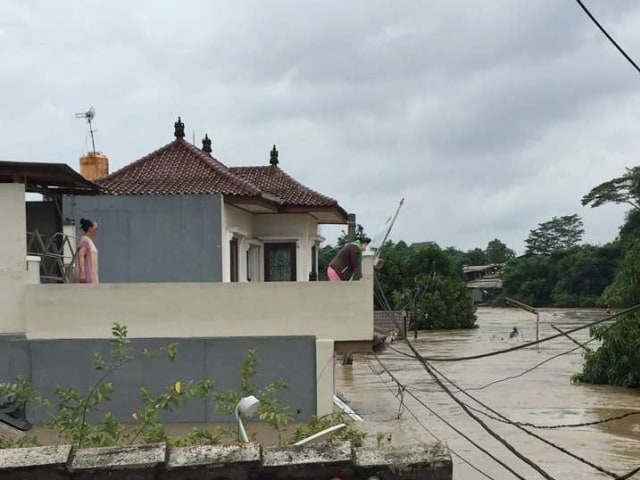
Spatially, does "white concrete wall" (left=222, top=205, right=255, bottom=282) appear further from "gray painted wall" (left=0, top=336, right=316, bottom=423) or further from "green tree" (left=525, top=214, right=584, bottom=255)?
"green tree" (left=525, top=214, right=584, bottom=255)

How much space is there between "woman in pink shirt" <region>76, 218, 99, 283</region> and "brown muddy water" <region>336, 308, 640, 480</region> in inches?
196

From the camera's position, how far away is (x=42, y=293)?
38.5 ft

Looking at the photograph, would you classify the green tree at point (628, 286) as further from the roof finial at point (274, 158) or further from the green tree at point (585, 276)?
the green tree at point (585, 276)

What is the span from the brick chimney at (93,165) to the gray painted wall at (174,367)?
6976 millimetres

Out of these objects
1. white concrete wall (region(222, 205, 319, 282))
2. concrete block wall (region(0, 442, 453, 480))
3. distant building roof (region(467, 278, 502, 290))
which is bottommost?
distant building roof (region(467, 278, 502, 290))

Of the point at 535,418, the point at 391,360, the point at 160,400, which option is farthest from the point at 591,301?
the point at 160,400

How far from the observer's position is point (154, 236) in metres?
14.9

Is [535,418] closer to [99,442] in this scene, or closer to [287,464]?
[99,442]

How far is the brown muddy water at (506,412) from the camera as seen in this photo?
38.8 ft

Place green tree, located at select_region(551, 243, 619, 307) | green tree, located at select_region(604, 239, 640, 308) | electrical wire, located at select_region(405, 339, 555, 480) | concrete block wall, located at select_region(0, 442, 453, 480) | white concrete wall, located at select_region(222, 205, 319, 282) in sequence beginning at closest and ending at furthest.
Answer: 1. concrete block wall, located at select_region(0, 442, 453, 480)
2. electrical wire, located at select_region(405, 339, 555, 480)
3. white concrete wall, located at select_region(222, 205, 319, 282)
4. green tree, located at select_region(604, 239, 640, 308)
5. green tree, located at select_region(551, 243, 619, 307)

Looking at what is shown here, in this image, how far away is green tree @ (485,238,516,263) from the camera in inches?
3346

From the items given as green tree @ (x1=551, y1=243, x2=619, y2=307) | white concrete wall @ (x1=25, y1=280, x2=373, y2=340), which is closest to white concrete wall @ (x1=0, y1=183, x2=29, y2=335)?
white concrete wall @ (x1=25, y1=280, x2=373, y2=340)

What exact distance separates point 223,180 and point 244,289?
13.4ft

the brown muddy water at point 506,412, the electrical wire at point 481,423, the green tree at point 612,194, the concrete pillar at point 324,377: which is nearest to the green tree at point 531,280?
the green tree at point 612,194
